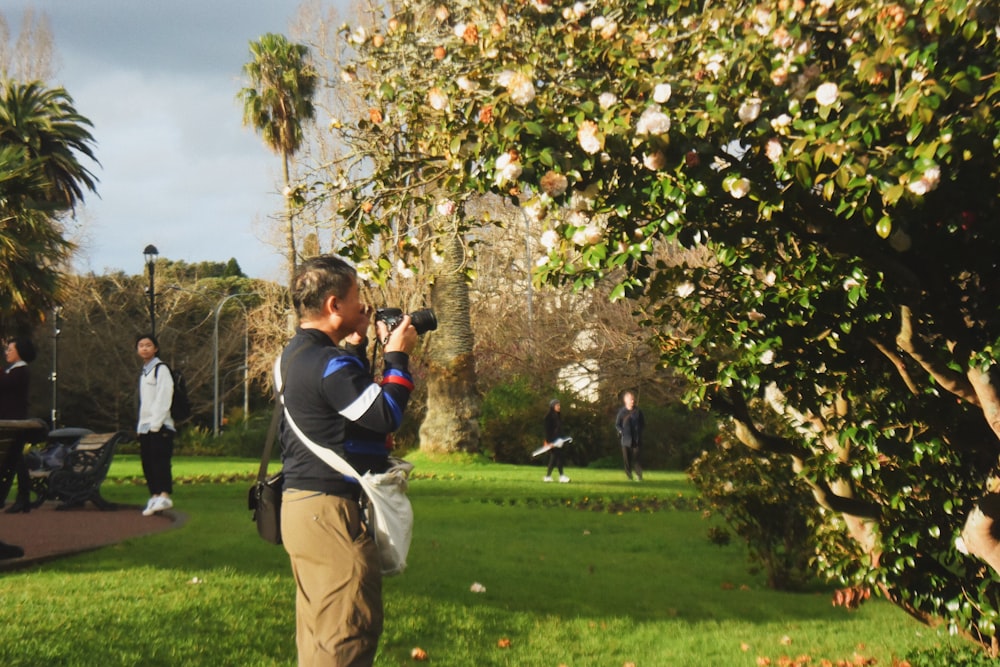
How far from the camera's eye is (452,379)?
25906mm

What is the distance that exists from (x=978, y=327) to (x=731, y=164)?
1517 millimetres

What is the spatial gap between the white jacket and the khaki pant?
24.4 ft

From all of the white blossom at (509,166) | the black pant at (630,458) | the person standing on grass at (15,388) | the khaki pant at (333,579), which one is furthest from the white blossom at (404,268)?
the black pant at (630,458)

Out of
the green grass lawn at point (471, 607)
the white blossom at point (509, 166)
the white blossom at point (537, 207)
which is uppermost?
the white blossom at point (509, 166)

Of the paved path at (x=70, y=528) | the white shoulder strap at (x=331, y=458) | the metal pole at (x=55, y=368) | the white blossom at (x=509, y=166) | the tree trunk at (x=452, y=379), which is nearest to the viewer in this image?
the white shoulder strap at (x=331, y=458)

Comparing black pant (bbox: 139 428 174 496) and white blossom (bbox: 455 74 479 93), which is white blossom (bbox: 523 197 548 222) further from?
black pant (bbox: 139 428 174 496)

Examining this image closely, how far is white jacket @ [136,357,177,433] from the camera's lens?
10.7m

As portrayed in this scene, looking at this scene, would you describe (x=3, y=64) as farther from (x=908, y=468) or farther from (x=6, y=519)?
(x=908, y=468)

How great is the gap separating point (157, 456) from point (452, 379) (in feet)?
49.6

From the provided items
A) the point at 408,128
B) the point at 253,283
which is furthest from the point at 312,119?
the point at 408,128

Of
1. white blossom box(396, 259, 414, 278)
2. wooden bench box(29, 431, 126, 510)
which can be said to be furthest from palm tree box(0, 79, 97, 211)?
white blossom box(396, 259, 414, 278)

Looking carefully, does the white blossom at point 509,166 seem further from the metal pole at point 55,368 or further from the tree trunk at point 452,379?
the metal pole at point 55,368

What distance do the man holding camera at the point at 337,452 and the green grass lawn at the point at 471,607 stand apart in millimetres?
2234

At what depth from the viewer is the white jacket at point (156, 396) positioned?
35.1 feet
